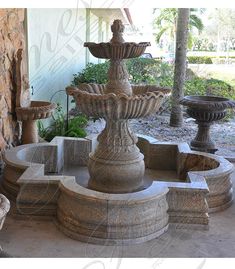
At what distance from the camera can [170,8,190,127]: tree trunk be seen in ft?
27.7

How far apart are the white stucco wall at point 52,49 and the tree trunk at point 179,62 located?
259 centimetres

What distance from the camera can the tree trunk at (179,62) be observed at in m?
8.45

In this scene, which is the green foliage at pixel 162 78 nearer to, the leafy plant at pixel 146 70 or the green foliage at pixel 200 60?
the leafy plant at pixel 146 70

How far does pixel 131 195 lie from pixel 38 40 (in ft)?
13.5

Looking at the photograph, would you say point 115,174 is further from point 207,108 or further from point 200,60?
point 200,60

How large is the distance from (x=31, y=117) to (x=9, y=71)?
689mm

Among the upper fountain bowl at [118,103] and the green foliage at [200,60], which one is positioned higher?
the green foliage at [200,60]

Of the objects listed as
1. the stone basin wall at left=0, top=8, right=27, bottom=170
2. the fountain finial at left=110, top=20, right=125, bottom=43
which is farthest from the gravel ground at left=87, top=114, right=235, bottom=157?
the fountain finial at left=110, top=20, right=125, bottom=43

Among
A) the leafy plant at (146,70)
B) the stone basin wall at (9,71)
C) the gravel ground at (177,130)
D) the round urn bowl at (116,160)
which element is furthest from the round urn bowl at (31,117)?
the leafy plant at (146,70)

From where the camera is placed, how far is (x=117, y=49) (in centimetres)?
370

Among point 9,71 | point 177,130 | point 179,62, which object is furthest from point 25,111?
point 179,62

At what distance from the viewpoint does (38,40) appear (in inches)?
255

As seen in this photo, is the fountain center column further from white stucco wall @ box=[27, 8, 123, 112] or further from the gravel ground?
the gravel ground

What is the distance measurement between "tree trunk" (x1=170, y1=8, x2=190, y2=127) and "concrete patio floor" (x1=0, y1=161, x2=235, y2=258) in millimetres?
Result: 5316
